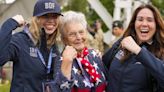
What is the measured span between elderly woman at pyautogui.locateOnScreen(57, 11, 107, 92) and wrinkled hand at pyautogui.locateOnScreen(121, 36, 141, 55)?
42cm

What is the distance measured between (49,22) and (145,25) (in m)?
0.93

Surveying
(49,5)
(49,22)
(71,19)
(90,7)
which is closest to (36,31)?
(49,22)

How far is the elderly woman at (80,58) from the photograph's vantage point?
5.22 m

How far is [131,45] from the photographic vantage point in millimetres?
5051

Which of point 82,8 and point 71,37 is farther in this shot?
point 82,8

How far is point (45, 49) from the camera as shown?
5.69m

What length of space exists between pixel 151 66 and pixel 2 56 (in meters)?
1.37

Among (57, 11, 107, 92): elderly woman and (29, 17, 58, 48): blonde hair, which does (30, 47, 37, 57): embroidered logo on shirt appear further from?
(57, 11, 107, 92): elderly woman

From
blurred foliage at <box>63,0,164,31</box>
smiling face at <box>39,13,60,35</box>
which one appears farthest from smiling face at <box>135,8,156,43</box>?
blurred foliage at <box>63,0,164,31</box>

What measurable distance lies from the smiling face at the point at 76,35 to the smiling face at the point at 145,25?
1.59ft

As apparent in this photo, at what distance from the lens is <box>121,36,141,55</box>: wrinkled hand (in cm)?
503

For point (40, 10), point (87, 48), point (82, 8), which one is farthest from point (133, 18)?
point (82, 8)

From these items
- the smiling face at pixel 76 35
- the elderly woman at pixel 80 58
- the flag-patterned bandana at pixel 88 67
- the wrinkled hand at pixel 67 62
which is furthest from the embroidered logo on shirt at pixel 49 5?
the wrinkled hand at pixel 67 62

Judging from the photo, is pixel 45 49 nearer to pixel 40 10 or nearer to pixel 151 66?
pixel 40 10
